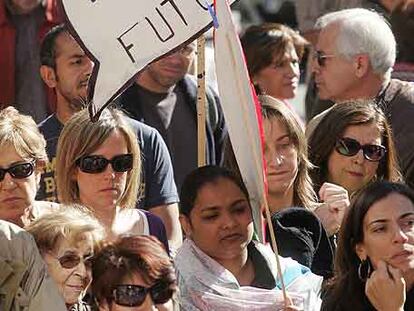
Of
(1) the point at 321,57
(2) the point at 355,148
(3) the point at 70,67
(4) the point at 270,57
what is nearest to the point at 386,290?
(2) the point at 355,148

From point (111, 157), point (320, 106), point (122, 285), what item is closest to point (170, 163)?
point (111, 157)

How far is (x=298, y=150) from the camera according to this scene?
7219 mm

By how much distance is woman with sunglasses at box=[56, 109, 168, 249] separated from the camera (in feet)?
22.7

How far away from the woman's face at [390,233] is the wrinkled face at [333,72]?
2.32 meters

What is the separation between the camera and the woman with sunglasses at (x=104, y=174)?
6926mm

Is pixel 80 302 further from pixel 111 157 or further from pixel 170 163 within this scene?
pixel 170 163

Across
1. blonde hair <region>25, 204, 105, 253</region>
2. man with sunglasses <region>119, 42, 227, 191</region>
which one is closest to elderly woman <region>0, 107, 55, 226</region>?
blonde hair <region>25, 204, 105, 253</region>

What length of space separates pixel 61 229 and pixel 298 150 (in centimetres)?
152

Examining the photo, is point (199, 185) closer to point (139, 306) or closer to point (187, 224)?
point (187, 224)

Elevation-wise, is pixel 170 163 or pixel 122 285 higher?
pixel 122 285

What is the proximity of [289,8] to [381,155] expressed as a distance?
495 centimetres

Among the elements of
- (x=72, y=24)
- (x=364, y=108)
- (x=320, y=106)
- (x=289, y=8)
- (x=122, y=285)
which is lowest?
(x=289, y=8)

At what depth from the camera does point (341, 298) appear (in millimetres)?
6203

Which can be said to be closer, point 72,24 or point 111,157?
point 72,24
